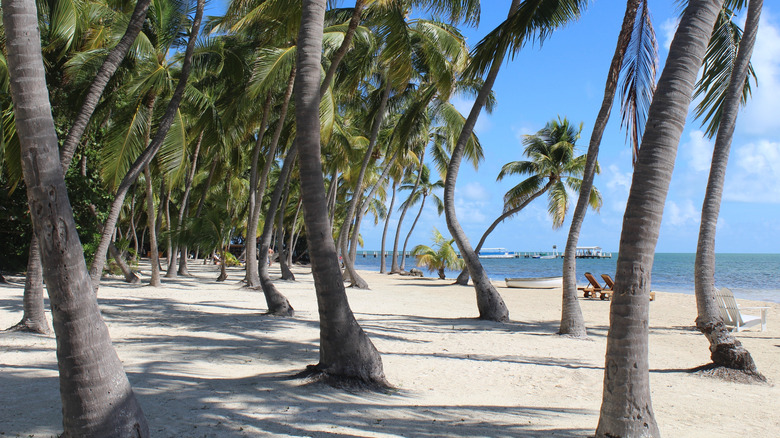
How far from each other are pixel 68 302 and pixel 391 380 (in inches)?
142

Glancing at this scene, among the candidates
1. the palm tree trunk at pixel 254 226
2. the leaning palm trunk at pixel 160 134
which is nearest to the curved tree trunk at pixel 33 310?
the leaning palm trunk at pixel 160 134

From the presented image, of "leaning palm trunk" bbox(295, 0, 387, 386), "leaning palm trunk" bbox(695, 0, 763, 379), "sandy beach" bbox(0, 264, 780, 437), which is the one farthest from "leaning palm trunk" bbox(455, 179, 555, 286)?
"leaning palm trunk" bbox(295, 0, 387, 386)

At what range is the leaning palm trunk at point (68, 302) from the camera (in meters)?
3.13

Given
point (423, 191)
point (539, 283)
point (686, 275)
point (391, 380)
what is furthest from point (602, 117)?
point (686, 275)

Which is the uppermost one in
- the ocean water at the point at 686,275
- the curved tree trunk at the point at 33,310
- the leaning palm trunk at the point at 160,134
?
the leaning palm trunk at the point at 160,134

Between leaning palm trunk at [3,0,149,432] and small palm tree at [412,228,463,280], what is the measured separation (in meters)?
25.9

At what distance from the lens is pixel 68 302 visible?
10.3 ft

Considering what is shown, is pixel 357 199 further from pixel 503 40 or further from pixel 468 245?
pixel 503 40

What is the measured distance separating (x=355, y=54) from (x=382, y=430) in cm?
1349

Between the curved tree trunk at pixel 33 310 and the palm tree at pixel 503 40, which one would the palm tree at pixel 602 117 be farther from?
the curved tree trunk at pixel 33 310

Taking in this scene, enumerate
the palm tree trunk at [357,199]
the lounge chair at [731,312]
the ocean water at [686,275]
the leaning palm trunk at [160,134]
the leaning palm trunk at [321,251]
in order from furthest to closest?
the ocean water at [686,275]
the palm tree trunk at [357,199]
the lounge chair at [731,312]
the leaning palm trunk at [160,134]
the leaning palm trunk at [321,251]

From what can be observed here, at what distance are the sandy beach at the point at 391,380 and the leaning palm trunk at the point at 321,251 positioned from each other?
0.34 m

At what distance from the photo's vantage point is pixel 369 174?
27.1 meters

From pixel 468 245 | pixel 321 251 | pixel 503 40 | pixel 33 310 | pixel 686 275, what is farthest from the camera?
pixel 686 275
